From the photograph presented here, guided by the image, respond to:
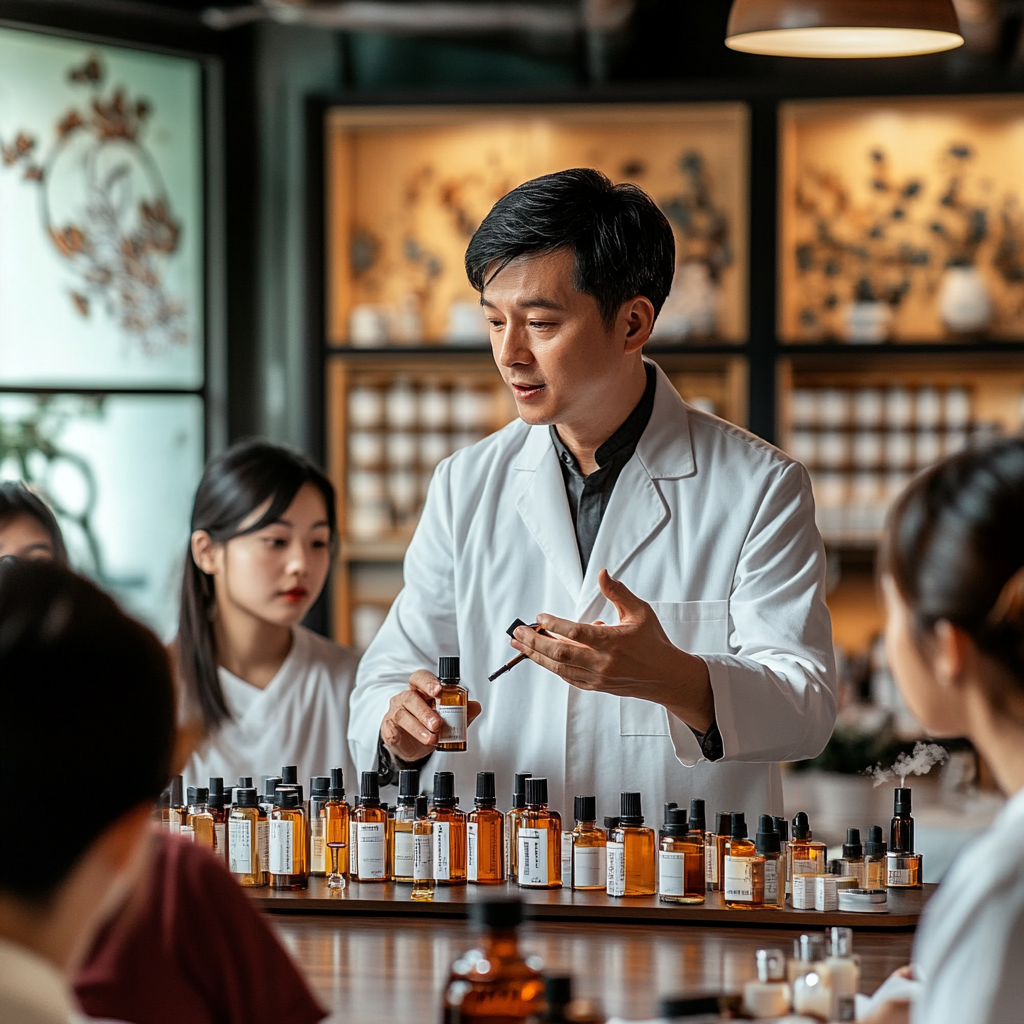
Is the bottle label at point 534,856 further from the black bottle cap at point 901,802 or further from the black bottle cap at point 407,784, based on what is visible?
the black bottle cap at point 901,802

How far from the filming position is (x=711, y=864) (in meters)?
1.79

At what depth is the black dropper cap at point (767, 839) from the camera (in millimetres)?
1704

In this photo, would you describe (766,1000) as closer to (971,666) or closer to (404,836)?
(971,666)

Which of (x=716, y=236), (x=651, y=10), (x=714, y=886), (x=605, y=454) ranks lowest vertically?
(x=714, y=886)

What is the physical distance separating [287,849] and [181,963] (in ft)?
2.29

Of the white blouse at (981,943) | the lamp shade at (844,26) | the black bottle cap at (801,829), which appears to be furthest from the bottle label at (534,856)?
the lamp shade at (844,26)

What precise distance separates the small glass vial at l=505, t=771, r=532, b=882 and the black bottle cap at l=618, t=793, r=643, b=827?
13cm

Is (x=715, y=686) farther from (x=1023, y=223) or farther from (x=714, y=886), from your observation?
(x=1023, y=223)

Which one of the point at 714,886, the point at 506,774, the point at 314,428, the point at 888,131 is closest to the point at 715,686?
the point at 714,886

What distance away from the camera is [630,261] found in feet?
6.53

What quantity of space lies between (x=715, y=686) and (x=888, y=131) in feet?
9.39

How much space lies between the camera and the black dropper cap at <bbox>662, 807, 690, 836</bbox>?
171 centimetres

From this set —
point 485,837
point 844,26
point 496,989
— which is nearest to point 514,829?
point 485,837

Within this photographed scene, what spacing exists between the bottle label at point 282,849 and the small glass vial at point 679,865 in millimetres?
462
